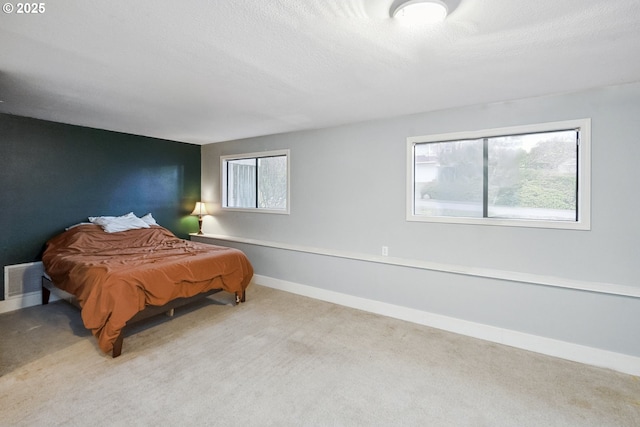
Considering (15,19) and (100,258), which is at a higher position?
(15,19)

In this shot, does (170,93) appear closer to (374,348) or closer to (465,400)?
(374,348)

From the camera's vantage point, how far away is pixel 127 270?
2.71 meters

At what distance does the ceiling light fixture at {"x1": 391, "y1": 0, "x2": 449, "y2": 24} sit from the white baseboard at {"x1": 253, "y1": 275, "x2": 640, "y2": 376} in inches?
105

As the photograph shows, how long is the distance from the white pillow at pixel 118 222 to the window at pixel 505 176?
3664 millimetres

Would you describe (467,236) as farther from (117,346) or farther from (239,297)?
(117,346)

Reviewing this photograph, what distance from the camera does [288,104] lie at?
3.05 metres

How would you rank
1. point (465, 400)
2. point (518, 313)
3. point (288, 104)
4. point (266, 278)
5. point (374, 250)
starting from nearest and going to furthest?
1. point (465, 400)
2. point (518, 313)
3. point (288, 104)
4. point (374, 250)
5. point (266, 278)

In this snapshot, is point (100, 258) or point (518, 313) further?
point (100, 258)

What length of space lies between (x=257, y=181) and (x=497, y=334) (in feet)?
12.3

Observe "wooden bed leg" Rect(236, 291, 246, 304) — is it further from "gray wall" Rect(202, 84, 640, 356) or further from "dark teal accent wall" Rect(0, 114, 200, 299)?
"dark teal accent wall" Rect(0, 114, 200, 299)

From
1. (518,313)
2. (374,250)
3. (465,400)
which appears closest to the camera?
(465,400)

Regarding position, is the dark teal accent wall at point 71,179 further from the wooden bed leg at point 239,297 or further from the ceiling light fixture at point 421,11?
the ceiling light fixture at point 421,11

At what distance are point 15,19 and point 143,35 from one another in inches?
23.7

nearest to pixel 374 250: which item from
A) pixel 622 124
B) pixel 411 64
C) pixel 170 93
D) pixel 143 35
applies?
pixel 411 64
